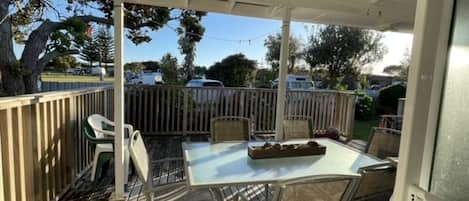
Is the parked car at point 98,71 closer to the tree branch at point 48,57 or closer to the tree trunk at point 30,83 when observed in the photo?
the tree branch at point 48,57

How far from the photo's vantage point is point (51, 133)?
2592 millimetres

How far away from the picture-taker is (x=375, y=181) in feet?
5.20

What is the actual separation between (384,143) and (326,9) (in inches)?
66.7

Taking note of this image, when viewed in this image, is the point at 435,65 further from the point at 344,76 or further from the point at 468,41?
the point at 344,76

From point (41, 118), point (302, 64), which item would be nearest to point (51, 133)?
point (41, 118)

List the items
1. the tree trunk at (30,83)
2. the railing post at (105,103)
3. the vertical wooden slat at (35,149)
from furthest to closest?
the tree trunk at (30,83)
the railing post at (105,103)
the vertical wooden slat at (35,149)

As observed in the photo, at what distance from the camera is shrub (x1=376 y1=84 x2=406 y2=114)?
401 inches

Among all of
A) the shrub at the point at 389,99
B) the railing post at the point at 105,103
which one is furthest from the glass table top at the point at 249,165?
the shrub at the point at 389,99

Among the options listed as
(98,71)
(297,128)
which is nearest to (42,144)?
(297,128)

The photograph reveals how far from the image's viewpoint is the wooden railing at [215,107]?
5.52m

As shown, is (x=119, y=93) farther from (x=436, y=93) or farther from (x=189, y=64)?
(x=189, y=64)

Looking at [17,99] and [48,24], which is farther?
[48,24]

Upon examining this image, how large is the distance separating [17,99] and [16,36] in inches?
210

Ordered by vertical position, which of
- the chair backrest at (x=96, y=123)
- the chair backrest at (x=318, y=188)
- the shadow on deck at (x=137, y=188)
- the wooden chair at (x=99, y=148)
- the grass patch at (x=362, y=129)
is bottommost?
the shadow on deck at (x=137, y=188)
